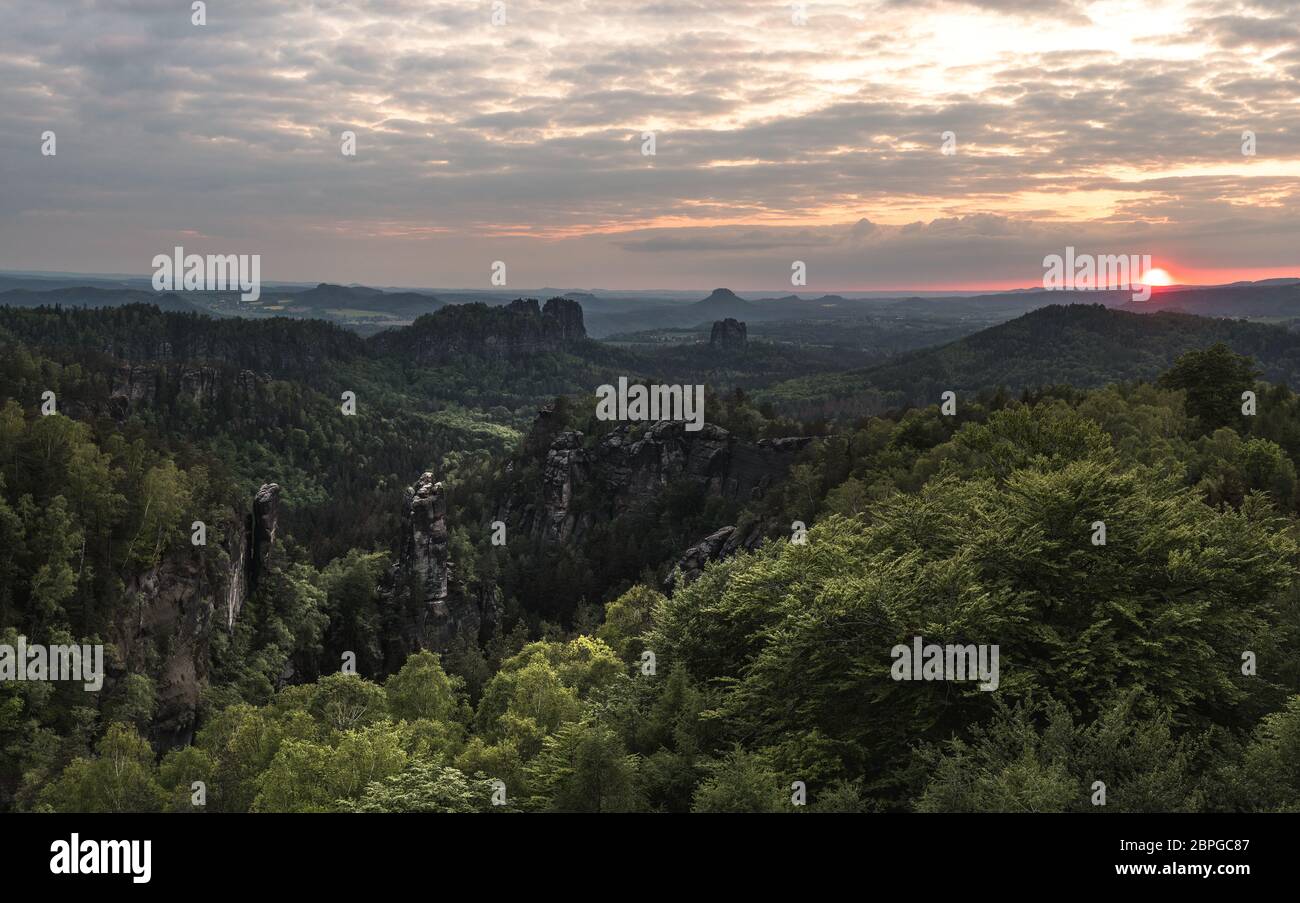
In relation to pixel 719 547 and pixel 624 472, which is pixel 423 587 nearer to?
pixel 719 547

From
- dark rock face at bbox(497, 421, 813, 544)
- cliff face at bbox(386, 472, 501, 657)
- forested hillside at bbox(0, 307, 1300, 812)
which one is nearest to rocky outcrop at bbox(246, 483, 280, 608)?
forested hillside at bbox(0, 307, 1300, 812)

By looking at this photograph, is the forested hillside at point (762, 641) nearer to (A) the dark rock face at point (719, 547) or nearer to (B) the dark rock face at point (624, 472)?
(A) the dark rock face at point (719, 547)

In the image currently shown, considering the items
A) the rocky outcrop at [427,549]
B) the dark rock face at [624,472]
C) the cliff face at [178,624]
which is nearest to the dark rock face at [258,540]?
the cliff face at [178,624]

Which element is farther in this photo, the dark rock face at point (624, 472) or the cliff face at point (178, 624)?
the dark rock face at point (624, 472)

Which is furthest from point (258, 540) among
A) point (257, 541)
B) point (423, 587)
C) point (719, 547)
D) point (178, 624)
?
point (719, 547)
